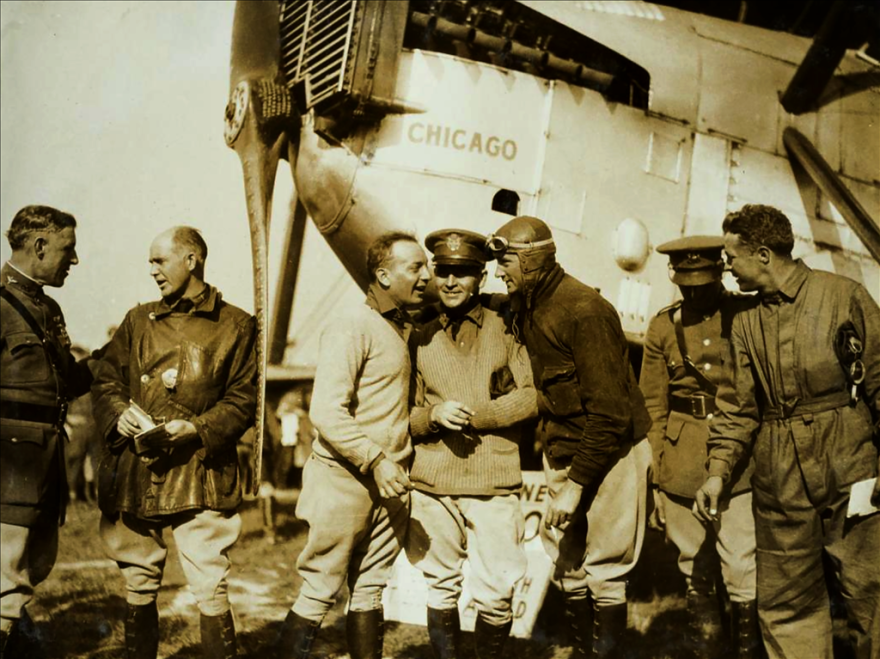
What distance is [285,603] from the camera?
148 inches

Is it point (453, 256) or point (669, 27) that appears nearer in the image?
point (453, 256)

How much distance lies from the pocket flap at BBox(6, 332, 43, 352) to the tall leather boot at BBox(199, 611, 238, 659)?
→ 137 cm

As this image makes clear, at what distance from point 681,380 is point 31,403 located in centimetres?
301

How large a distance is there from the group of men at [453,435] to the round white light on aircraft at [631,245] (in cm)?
66

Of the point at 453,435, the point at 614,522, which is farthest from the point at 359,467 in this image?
the point at 614,522

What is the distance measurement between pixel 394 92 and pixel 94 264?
1710 mm

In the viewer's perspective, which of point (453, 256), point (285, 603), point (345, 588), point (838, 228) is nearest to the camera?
point (453, 256)

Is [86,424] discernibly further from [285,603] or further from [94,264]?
[285,603]

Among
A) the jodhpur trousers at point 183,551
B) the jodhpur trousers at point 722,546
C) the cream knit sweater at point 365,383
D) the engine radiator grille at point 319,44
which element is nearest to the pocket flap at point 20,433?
the jodhpur trousers at point 183,551

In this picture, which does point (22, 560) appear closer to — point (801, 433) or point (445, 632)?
point (445, 632)

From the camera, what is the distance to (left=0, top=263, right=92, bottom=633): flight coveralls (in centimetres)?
330

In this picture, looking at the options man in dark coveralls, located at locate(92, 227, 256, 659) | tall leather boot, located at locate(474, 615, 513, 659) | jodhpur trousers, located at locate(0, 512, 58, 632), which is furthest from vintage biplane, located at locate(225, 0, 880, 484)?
tall leather boot, located at locate(474, 615, 513, 659)

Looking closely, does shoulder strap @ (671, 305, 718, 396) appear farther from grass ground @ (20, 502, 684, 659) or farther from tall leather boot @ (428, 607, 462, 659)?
tall leather boot @ (428, 607, 462, 659)

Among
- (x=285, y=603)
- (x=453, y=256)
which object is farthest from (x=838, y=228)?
(x=285, y=603)
